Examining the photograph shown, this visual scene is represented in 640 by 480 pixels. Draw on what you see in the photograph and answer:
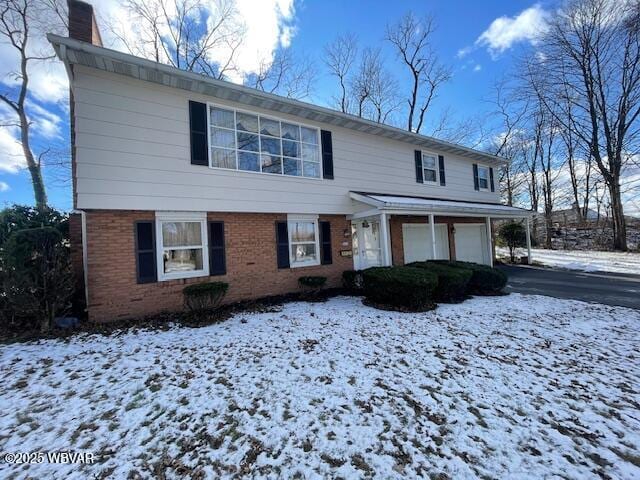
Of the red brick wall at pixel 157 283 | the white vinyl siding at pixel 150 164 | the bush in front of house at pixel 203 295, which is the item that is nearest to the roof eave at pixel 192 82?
the white vinyl siding at pixel 150 164

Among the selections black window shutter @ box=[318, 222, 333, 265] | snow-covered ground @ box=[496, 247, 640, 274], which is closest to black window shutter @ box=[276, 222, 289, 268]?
black window shutter @ box=[318, 222, 333, 265]

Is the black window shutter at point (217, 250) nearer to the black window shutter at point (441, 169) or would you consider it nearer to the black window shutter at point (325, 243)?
the black window shutter at point (325, 243)

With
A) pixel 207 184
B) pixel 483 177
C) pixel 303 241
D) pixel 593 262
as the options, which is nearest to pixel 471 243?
pixel 483 177

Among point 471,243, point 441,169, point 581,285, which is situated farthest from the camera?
point 471,243

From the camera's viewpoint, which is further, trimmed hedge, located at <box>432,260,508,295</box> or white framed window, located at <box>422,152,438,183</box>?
white framed window, located at <box>422,152,438,183</box>

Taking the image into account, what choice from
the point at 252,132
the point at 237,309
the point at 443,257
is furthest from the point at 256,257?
the point at 443,257

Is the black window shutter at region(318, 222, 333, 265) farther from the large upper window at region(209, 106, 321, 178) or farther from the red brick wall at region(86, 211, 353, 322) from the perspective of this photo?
the large upper window at region(209, 106, 321, 178)

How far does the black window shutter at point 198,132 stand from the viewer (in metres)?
6.93

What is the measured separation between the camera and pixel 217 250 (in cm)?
745

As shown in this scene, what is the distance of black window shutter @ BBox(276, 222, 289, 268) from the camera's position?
27.7 feet

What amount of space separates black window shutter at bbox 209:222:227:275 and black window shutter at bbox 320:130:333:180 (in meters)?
3.89

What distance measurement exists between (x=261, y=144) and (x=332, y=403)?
7.08 metres

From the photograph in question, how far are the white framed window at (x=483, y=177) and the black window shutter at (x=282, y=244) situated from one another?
11696mm

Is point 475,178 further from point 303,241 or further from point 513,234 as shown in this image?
point 303,241
